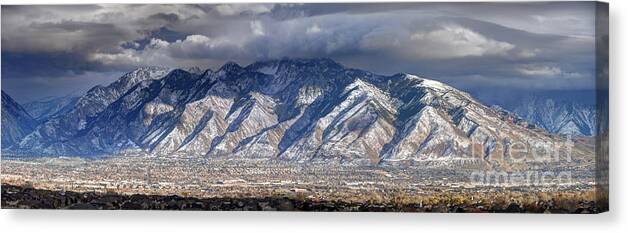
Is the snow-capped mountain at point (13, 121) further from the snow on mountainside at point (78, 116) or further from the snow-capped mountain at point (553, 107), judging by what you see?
the snow-capped mountain at point (553, 107)

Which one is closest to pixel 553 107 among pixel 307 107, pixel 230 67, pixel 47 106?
pixel 307 107

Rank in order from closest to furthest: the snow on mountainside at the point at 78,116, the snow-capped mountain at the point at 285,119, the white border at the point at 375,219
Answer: the white border at the point at 375,219
the snow-capped mountain at the point at 285,119
the snow on mountainside at the point at 78,116

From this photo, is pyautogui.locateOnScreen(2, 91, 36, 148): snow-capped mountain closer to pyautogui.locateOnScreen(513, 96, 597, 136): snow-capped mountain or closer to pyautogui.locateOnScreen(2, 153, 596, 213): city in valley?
pyautogui.locateOnScreen(2, 153, 596, 213): city in valley

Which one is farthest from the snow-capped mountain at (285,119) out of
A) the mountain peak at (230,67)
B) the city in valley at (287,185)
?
the city in valley at (287,185)


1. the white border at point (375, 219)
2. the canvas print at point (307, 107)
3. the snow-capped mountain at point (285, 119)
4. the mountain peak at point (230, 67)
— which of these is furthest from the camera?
the mountain peak at point (230, 67)

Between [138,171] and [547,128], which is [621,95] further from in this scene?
[138,171]

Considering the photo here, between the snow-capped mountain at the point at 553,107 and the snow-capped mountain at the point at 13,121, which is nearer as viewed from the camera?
the snow-capped mountain at the point at 553,107

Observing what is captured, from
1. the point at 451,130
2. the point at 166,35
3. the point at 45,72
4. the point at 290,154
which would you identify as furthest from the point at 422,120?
the point at 45,72
